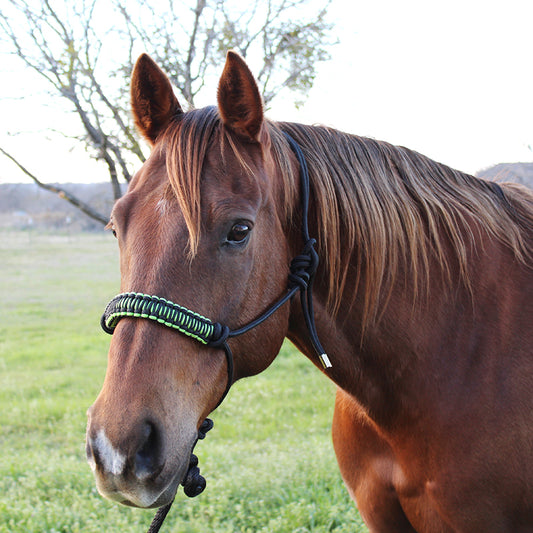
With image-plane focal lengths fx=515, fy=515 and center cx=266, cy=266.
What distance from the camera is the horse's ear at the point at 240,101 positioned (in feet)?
5.41

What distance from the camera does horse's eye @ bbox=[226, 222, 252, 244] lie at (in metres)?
1.56

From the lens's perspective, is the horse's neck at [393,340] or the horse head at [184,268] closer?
the horse head at [184,268]

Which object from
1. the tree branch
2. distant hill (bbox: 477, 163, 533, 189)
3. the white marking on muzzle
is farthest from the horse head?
the tree branch

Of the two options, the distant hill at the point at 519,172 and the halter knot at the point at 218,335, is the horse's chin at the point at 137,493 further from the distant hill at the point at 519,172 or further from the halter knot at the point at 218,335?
the distant hill at the point at 519,172

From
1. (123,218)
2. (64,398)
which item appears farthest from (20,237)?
(123,218)

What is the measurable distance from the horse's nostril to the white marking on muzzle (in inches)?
1.6

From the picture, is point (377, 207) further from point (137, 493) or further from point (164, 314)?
point (137, 493)

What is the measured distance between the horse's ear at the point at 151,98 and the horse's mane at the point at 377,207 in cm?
11

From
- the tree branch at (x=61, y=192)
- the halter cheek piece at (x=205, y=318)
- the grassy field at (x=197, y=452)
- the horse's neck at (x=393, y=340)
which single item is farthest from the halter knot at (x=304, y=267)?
the tree branch at (x=61, y=192)

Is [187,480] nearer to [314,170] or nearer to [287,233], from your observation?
[287,233]

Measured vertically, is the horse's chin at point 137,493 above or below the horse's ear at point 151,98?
below

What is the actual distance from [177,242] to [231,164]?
334 millimetres

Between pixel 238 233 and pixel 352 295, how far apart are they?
0.51 m

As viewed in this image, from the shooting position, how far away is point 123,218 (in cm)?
161
